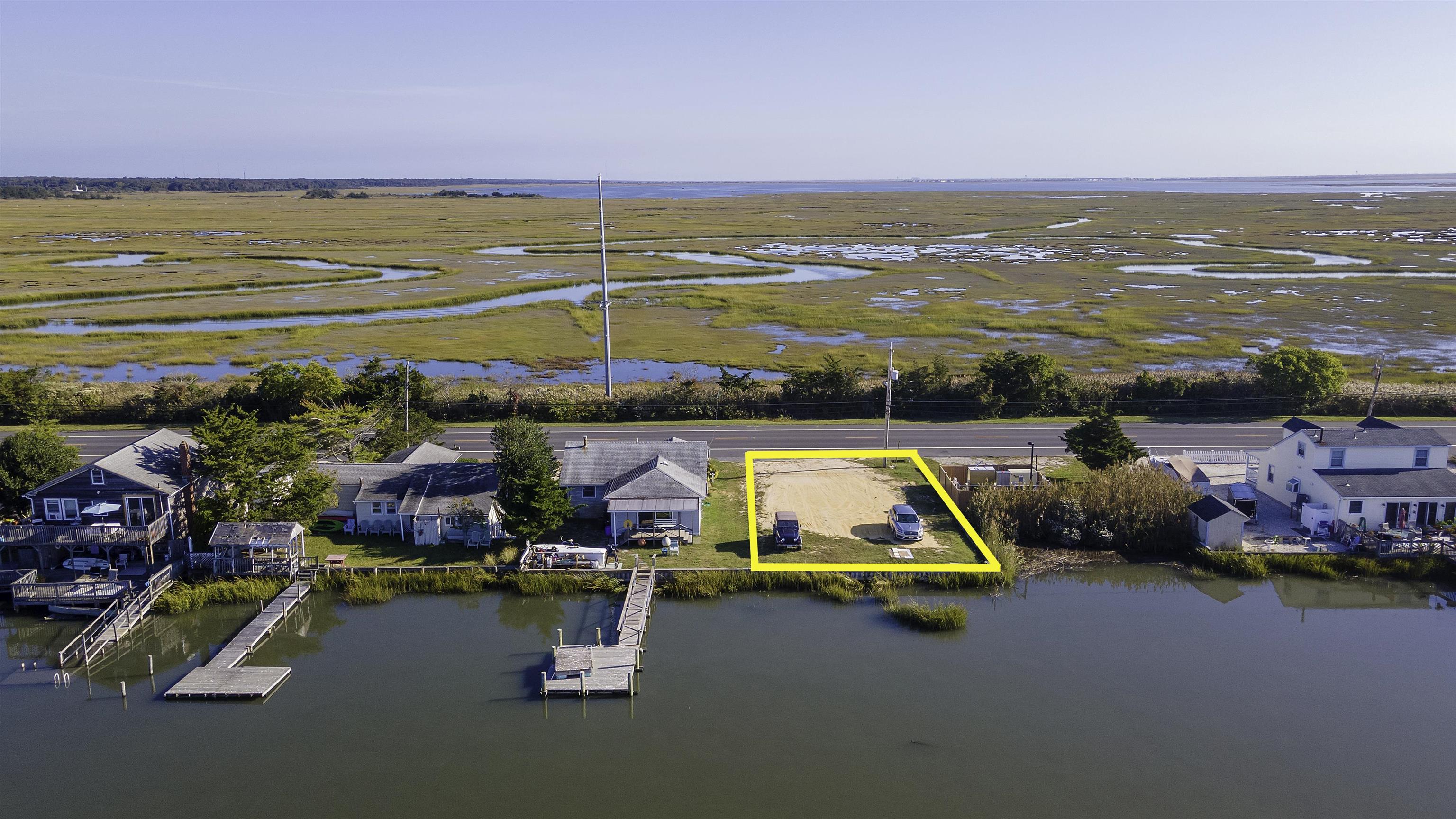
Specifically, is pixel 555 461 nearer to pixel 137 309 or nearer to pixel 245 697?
pixel 245 697

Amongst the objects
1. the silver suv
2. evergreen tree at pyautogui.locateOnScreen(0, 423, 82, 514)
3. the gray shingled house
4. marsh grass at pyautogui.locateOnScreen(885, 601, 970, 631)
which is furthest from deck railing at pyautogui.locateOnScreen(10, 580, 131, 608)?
the silver suv

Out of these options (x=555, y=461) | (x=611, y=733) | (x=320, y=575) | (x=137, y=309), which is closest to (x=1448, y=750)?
(x=611, y=733)

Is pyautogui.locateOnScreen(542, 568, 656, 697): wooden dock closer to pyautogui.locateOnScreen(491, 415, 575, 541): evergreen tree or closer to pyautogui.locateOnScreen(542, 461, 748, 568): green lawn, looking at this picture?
pyautogui.locateOnScreen(542, 461, 748, 568): green lawn

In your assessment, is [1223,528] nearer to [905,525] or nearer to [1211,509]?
[1211,509]

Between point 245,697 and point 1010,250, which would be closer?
point 245,697

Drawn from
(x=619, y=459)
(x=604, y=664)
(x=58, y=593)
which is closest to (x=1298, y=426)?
(x=619, y=459)

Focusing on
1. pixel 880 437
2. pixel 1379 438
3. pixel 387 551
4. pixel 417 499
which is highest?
pixel 1379 438
